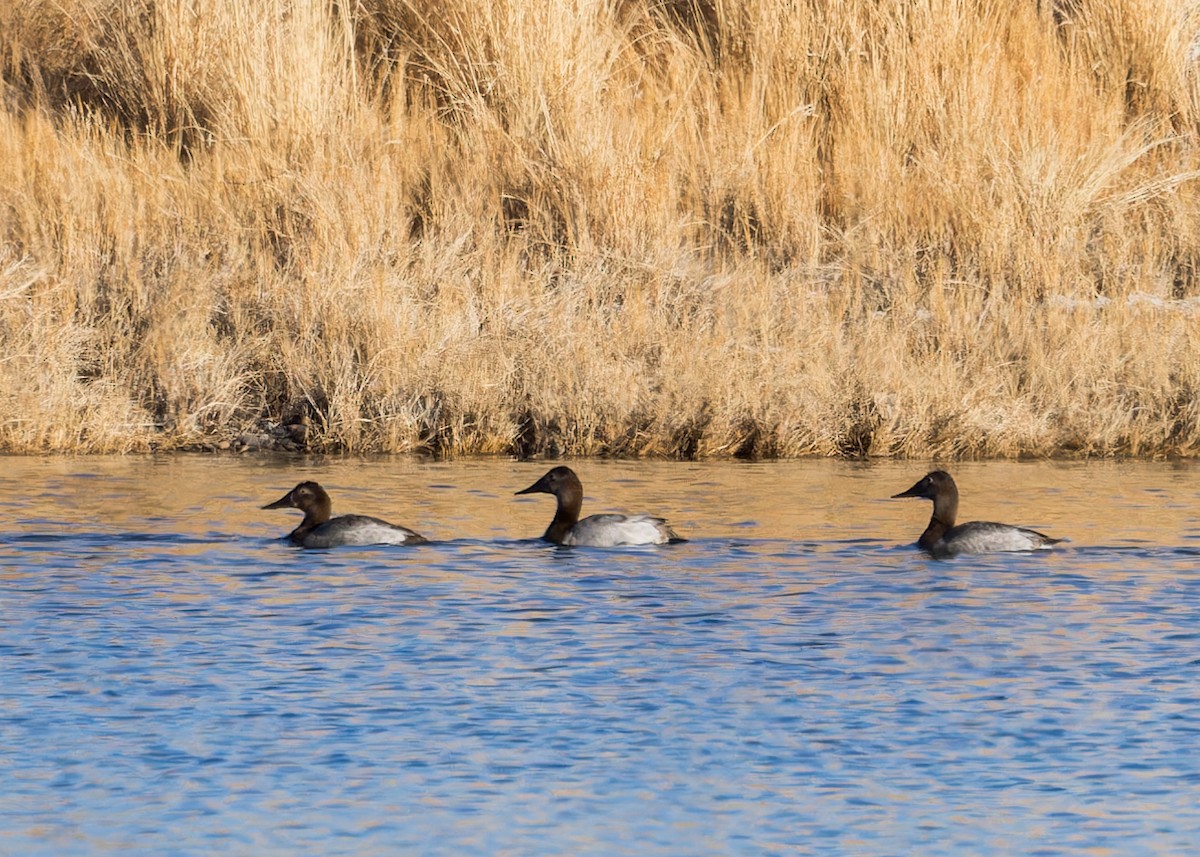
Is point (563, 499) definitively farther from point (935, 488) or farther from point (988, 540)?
point (988, 540)

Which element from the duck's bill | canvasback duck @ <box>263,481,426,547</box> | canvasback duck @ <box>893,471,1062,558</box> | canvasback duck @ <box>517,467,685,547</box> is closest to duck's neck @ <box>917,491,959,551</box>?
canvasback duck @ <box>893,471,1062,558</box>

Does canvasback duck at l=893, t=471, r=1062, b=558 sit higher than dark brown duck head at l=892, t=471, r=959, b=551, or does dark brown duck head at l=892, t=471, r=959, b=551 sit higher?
dark brown duck head at l=892, t=471, r=959, b=551

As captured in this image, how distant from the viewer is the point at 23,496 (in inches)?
512

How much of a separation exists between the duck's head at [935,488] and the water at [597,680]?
351mm

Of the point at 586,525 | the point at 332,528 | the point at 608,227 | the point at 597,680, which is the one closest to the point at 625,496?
the point at 586,525

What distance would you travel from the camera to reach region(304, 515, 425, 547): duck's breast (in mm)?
11562

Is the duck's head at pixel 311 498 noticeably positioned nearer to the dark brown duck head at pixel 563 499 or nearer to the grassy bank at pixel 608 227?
the dark brown duck head at pixel 563 499

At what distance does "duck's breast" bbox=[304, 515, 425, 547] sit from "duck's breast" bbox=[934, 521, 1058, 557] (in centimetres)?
278

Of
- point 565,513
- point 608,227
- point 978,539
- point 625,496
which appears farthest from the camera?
point 608,227

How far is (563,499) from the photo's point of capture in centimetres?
1239

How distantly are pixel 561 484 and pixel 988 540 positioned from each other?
2430 millimetres

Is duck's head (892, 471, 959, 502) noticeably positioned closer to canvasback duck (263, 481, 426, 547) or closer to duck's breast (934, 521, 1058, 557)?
duck's breast (934, 521, 1058, 557)

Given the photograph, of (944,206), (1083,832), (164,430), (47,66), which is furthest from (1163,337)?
(47,66)

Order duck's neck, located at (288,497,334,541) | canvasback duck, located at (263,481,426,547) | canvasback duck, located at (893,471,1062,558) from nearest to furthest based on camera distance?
canvasback duck, located at (893,471,1062,558)
canvasback duck, located at (263,481,426,547)
duck's neck, located at (288,497,334,541)
